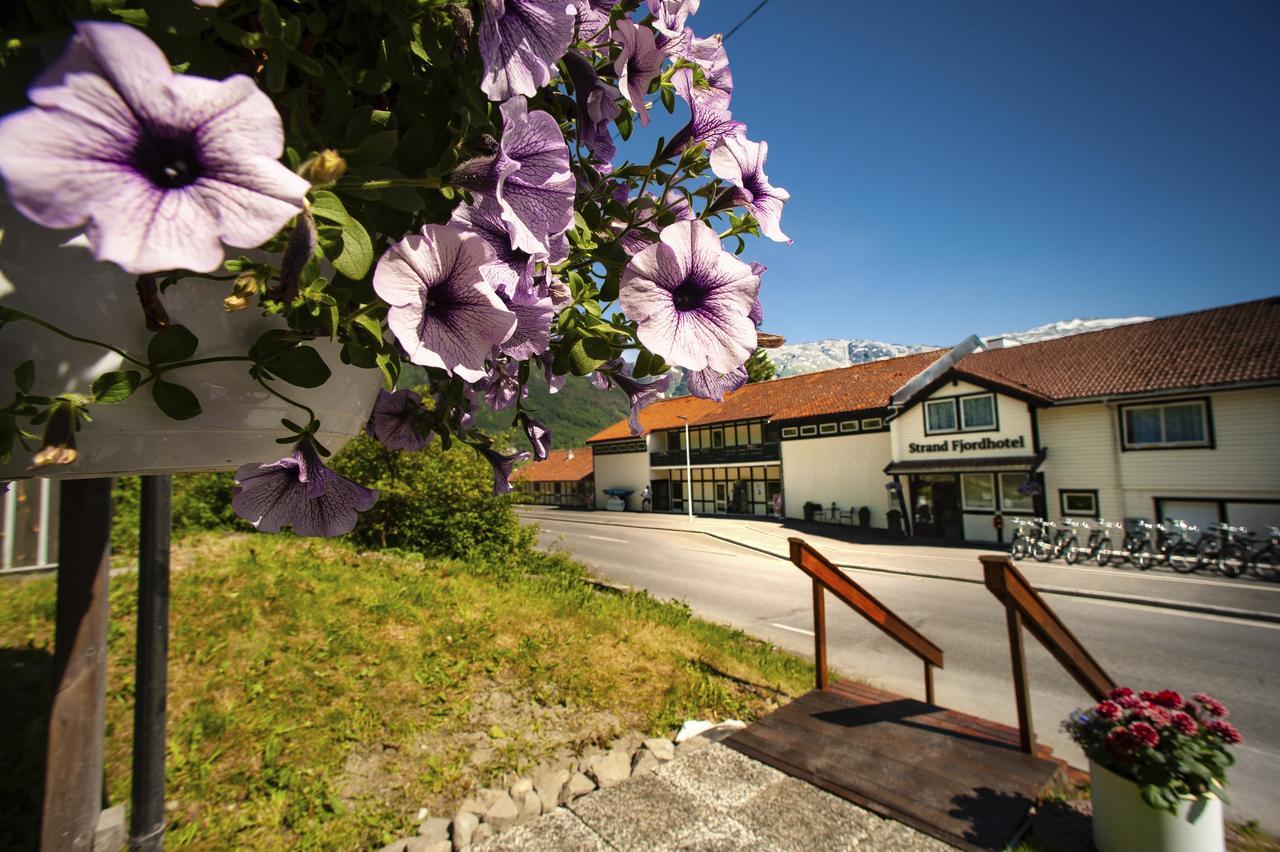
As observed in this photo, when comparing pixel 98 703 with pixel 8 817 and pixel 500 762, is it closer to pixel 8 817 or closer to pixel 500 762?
pixel 8 817

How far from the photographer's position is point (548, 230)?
2.02 feet

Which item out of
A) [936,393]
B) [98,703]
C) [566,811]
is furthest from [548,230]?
[936,393]

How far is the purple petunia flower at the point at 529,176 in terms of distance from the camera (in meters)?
0.56

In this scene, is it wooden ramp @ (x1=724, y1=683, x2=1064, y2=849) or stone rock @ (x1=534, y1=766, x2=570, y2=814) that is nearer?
wooden ramp @ (x1=724, y1=683, x2=1064, y2=849)

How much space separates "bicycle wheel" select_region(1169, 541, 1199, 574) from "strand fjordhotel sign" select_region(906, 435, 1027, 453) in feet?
17.5

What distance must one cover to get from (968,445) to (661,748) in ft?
70.2

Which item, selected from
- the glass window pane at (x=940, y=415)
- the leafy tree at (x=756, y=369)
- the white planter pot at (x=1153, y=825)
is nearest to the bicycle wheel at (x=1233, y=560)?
the glass window pane at (x=940, y=415)

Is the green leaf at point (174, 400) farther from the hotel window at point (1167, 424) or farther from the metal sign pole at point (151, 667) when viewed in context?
the hotel window at point (1167, 424)

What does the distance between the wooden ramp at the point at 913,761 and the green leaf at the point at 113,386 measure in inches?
180

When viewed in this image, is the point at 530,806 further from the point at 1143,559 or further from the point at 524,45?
the point at 1143,559

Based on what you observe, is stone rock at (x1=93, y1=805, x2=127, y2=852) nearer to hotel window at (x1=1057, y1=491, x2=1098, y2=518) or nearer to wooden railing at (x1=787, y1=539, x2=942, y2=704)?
wooden railing at (x1=787, y1=539, x2=942, y2=704)

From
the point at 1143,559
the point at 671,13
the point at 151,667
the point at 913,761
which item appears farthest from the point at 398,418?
the point at 1143,559

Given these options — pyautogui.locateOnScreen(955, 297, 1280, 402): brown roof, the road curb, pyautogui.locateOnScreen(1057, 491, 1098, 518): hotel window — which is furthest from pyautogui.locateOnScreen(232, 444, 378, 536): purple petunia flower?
pyautogui.locateOnScreen(1057, 491, 1098, 518): hotel window

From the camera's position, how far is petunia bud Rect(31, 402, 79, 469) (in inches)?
18.4
